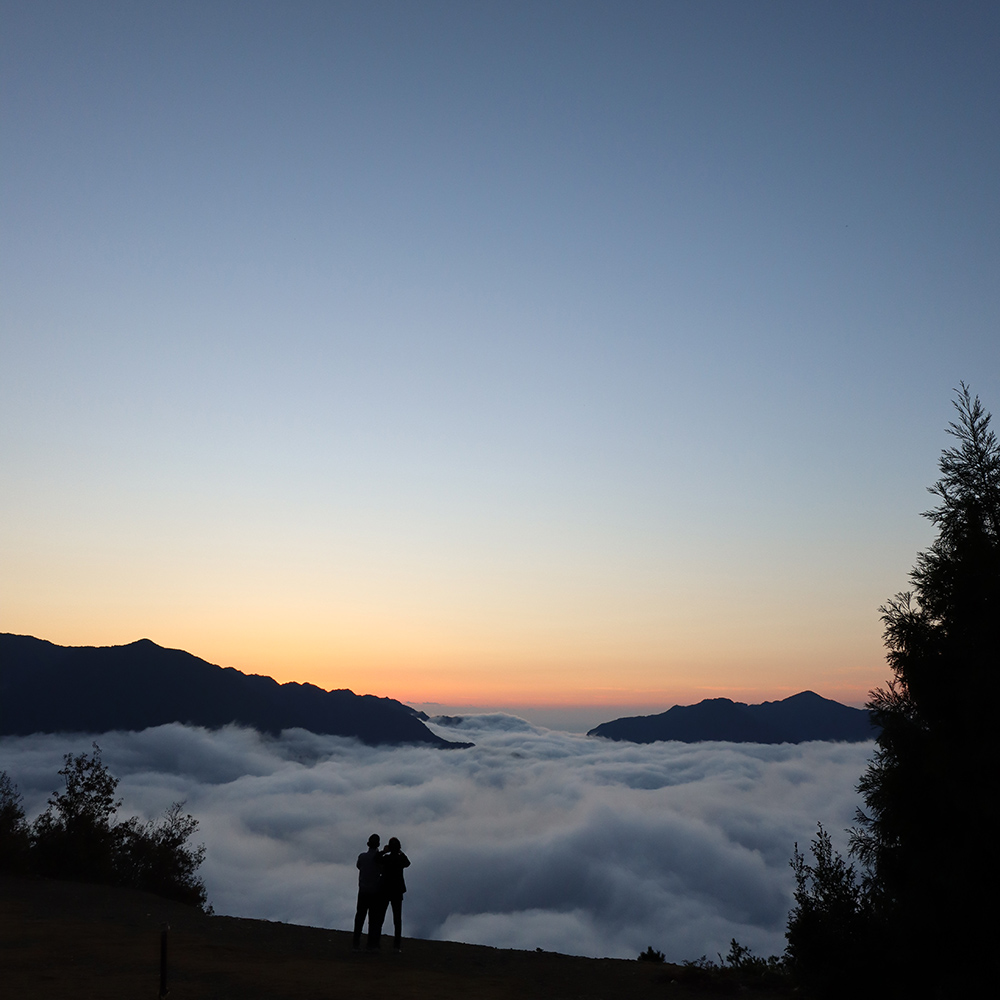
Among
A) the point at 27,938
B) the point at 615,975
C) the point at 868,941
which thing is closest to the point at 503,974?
the point at 615,975

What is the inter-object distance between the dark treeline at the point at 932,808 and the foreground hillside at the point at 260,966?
3553 mm

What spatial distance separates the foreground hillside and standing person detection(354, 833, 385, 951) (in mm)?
558

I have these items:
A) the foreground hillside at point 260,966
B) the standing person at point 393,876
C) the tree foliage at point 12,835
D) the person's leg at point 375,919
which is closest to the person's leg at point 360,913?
the person's leg at point 375,919

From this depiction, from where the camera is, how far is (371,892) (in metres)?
13.9

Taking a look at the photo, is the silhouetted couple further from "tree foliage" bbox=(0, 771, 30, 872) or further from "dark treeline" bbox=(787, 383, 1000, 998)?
"tree foliage" bbox=(0, 771, 30, 872)

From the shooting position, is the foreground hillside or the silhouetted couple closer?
the foreground hillside

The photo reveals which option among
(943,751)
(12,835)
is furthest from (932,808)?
(12,835)

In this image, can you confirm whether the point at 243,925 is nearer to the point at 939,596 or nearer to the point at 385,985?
the point at 385,985

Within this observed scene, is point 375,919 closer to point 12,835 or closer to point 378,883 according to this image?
point 378,883

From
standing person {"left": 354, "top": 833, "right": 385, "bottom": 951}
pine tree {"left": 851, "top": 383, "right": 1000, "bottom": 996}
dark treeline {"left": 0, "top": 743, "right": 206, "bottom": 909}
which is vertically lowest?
dark treeline {"left": 0, "top": 743, "right": 206, "bottom": 909}

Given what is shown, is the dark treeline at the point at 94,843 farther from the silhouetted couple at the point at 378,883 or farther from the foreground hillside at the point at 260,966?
the silhouetted couple at the point at 378,883

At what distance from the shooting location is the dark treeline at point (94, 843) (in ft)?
69.7

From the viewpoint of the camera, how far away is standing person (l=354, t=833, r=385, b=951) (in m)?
13.9

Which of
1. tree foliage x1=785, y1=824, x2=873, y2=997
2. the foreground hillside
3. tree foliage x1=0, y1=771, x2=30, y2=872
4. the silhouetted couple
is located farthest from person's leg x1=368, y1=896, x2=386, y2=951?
tree foliage x1=0, y1=771, x2=30, y2=872
